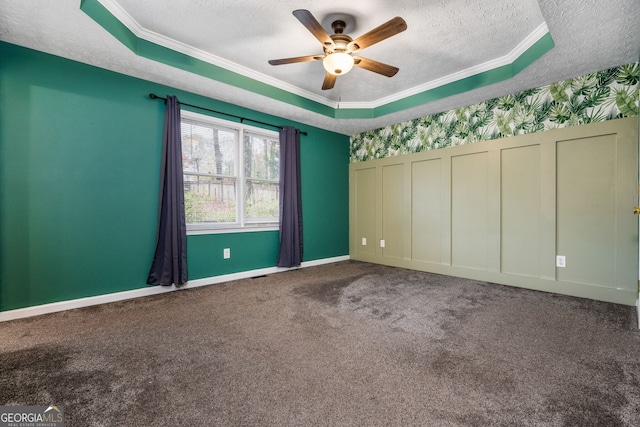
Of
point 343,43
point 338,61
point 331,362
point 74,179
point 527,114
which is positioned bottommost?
point 331,362

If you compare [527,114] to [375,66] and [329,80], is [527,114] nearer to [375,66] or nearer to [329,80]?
[375,66]

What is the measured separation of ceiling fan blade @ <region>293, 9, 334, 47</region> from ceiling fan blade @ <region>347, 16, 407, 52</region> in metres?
0.19

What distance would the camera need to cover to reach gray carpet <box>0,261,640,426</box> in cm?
118

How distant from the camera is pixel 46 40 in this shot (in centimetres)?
219

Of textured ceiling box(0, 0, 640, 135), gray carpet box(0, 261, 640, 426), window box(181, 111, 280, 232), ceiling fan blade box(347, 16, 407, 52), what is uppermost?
textured ceiling box(0, 0, 640, 135)

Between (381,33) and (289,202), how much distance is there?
2437 millimetres

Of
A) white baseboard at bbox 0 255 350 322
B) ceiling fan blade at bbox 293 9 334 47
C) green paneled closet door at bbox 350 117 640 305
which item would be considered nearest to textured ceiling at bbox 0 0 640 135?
ceiling fan blade at bbox 293 9 334 47

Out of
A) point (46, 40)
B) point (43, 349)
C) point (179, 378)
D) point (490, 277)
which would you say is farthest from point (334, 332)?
point (46, 40)

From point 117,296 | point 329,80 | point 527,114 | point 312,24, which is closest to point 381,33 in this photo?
point 312,24

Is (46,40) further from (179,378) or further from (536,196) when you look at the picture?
(536,196)

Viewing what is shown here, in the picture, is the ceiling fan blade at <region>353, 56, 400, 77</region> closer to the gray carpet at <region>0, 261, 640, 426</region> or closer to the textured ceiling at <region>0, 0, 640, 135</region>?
the textured ceiling at <region>0, 0, 640, 135</region>

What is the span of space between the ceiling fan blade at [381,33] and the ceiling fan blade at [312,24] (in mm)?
187

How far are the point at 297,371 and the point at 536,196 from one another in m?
3.13

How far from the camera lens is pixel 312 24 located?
1.88m
